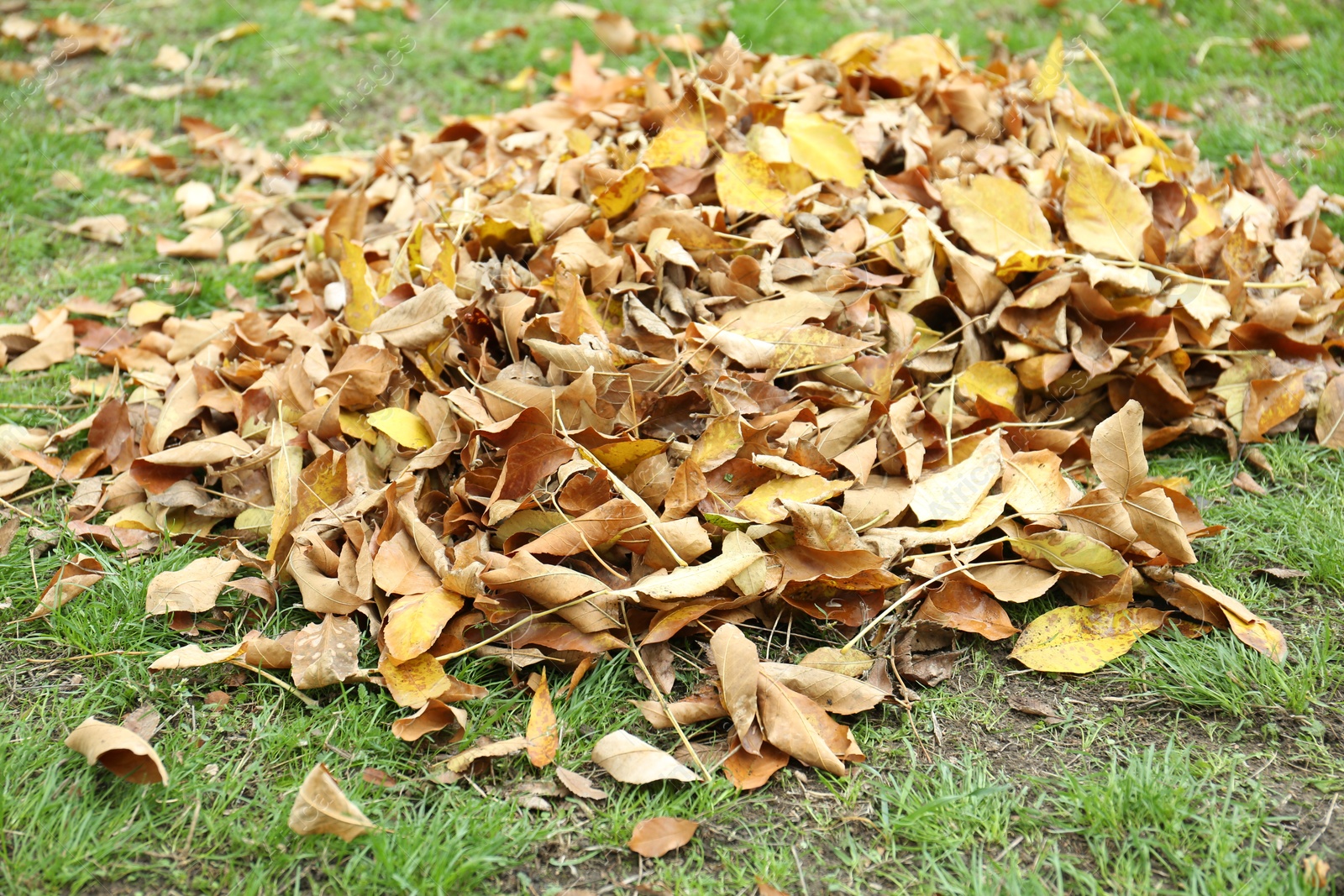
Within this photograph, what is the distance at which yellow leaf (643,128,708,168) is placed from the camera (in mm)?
2543

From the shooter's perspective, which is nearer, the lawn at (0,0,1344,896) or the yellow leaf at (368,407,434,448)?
the lawn at (0,0,1344,896)

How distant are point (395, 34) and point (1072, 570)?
399 centimetres

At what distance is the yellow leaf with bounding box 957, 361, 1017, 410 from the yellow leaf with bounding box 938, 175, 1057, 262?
28cm

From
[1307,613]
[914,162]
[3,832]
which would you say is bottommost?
[1307,613]

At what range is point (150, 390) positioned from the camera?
244 cm

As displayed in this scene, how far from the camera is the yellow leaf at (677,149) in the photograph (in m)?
2.54

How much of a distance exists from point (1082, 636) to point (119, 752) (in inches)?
65.7

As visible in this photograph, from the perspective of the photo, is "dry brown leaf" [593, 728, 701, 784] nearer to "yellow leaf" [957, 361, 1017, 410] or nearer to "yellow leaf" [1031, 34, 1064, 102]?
"yellow leaf" [957, 361, 1017, 410]

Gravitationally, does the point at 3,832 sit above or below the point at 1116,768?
above

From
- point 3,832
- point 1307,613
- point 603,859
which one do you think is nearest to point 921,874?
point 603,859

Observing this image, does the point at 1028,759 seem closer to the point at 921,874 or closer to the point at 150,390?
the point at 921,874

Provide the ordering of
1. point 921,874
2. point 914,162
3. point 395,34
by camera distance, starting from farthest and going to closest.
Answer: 1. point 395,34
2. point 914,162
3. point 921,874

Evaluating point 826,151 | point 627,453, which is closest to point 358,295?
point 627,453

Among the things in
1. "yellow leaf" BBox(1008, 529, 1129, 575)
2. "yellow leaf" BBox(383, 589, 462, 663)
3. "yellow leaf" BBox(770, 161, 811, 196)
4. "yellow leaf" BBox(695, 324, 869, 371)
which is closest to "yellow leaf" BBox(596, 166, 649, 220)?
"yellow leaf" BBox(770, 161, 811, 196)
